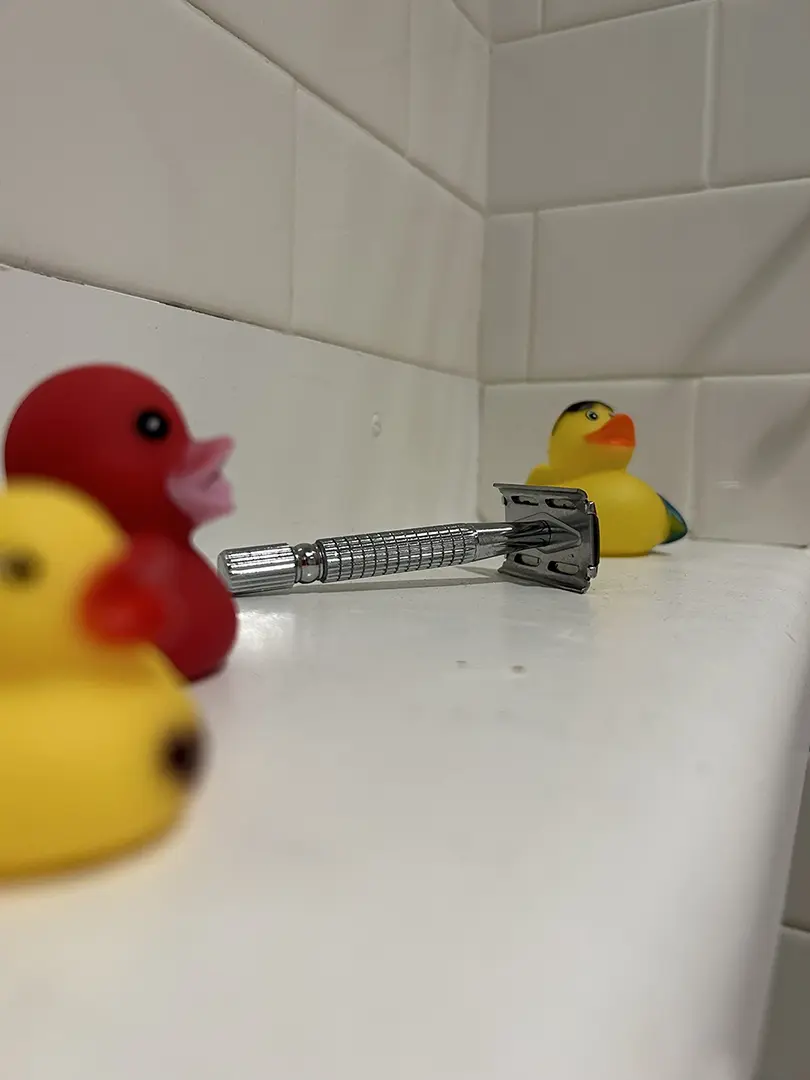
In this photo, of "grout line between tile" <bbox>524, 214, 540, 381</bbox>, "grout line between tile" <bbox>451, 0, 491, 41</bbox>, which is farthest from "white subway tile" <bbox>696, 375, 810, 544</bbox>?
"grout line between tile" <bbox>451, 0, 491, 41</bbox>

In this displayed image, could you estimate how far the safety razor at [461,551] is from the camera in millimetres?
438

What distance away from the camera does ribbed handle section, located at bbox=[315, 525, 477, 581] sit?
44cm

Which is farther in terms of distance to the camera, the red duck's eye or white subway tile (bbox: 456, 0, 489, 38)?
white subway tile (bbox: 456, 0, 489, 38)

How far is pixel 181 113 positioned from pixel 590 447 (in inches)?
11.9

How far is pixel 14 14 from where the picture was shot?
14.6 inches

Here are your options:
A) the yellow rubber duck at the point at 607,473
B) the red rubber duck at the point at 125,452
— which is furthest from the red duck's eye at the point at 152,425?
the yellow rubber duck at the point at 607,473

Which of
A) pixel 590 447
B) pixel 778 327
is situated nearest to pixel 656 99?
pixel 778 327

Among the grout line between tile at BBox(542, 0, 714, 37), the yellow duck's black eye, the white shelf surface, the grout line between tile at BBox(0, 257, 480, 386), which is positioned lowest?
the white shelf surface

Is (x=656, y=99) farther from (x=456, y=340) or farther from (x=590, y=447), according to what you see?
(x=590, y=447)

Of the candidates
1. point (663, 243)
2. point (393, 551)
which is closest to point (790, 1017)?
point (393, 551)

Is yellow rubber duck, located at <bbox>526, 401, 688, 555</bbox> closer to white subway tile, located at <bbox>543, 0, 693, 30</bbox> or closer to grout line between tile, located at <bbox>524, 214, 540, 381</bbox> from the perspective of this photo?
grout line between tile, located at <bbox>524, 214, 540, 381</bbox>

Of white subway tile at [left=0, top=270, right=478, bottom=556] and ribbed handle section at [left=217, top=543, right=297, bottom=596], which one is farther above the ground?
white subway tile at [left=0, top=270, right=478, bottom=556]

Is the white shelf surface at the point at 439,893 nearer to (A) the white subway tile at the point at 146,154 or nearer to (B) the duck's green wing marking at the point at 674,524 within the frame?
(A) the white subway tile at the point at 146,154

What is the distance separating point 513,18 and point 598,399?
0.34 meters
